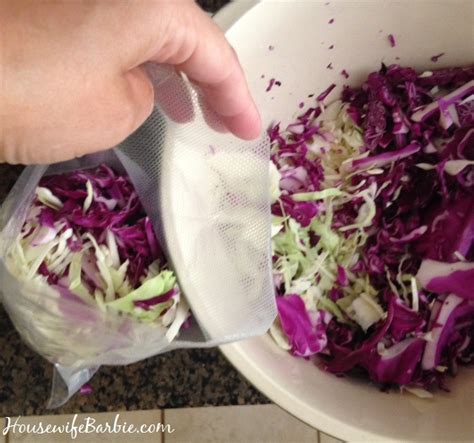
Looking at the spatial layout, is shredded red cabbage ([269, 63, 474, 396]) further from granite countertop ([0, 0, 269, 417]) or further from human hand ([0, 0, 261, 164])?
human hand ([0, 0, 261, 164])

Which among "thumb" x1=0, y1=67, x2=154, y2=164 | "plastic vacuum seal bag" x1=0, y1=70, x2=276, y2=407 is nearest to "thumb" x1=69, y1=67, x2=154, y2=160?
"thumb" x1=0, y1=67, x2=154, y2=164

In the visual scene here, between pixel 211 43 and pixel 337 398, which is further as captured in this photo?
pixel 337 398

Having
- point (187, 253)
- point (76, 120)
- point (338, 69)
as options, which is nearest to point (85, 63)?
point (76, 120)

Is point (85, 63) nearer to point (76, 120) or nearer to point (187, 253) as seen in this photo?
point (76, 120)

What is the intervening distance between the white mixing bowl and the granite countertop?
0.16 m

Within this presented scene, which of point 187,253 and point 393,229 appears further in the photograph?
point 393,229

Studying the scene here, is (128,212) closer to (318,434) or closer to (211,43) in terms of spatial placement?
(211,43)

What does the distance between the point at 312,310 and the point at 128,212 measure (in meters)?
0.25

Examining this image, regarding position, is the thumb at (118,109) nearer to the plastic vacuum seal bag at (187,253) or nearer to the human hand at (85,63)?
the human hand at (85,63)

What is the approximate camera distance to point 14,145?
448 mm

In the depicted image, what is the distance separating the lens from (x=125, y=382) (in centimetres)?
85

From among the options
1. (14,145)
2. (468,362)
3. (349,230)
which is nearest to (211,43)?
(14,145)

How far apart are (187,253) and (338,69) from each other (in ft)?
1.09

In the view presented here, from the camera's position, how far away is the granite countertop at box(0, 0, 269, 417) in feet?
2.78
